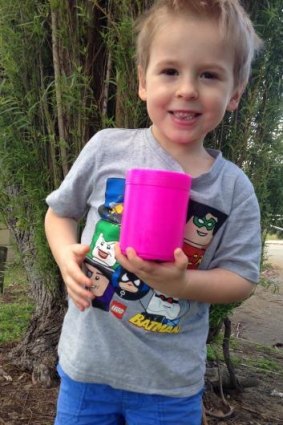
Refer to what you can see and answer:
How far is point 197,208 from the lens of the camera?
5.08 feet

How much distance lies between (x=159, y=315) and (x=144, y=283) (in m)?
0.11

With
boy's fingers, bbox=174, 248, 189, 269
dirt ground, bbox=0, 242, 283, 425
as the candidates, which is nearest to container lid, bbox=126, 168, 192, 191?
boy's fingers, bbox=174, 248, 189, 269

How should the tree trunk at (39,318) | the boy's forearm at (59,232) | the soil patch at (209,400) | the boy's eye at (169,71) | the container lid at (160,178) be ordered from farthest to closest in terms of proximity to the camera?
1. the tree trunk at (39,318)
2. the soil patch at (209,400)
3. the boy's forearm at (59,232)
4. the boy's eye at (169,71)
5. the container lid at (160,178)

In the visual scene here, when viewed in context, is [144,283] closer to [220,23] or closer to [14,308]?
[220,23]

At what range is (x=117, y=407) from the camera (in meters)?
1.65

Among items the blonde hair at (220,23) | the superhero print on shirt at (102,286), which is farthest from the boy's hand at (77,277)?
the blonde hair at (220,23)

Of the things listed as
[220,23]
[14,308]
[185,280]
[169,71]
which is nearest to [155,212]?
[185,280]

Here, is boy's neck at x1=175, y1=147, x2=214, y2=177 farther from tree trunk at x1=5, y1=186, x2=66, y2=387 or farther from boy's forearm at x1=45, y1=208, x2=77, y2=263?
tree trunk at x1=5, y1=186, x2=66, y2=387

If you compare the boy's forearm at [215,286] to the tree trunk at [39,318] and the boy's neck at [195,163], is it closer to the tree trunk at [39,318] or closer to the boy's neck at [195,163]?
the boy's neck at [195,163]

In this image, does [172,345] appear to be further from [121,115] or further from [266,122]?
[266,122]

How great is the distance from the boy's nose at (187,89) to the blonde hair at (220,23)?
0.55ft

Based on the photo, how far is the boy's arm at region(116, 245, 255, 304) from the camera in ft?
4.33

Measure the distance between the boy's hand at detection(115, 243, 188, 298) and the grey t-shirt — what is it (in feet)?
0.44

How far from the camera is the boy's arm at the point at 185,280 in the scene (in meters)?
1.32
